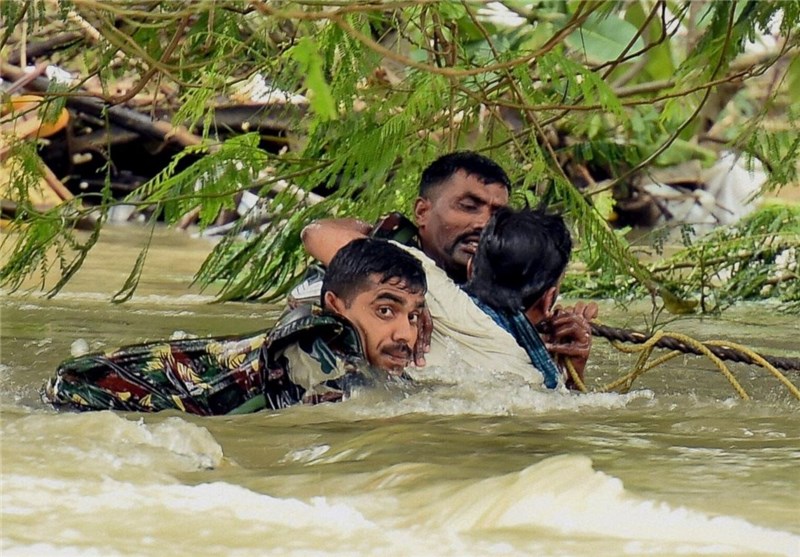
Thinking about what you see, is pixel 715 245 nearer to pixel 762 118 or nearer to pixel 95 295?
pixel 762 118

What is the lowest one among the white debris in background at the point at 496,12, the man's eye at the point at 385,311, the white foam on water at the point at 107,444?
the white foam on water at the point at 107,444

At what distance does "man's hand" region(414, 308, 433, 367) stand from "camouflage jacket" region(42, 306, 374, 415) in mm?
198

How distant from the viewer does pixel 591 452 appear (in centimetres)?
308

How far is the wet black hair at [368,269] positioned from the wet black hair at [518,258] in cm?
28

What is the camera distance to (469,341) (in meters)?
4.07

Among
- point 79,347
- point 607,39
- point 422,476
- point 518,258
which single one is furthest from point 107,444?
point 607,39

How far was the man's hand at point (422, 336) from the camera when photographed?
156 inches

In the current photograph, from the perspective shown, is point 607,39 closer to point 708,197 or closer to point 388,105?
point 388,105

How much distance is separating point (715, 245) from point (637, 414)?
2.93 metres

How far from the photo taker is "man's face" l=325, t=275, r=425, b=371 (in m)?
3.84

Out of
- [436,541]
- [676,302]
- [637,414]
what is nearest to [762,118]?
[676,302]

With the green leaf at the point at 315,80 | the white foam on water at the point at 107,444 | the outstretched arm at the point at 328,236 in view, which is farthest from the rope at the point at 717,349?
the green leaf at the point at 315,80

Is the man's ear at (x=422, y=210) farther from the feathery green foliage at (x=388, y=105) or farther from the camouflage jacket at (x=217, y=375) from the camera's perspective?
the camouflage jacket at (x=217, y=375)

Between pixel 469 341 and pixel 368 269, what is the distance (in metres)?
0.43
